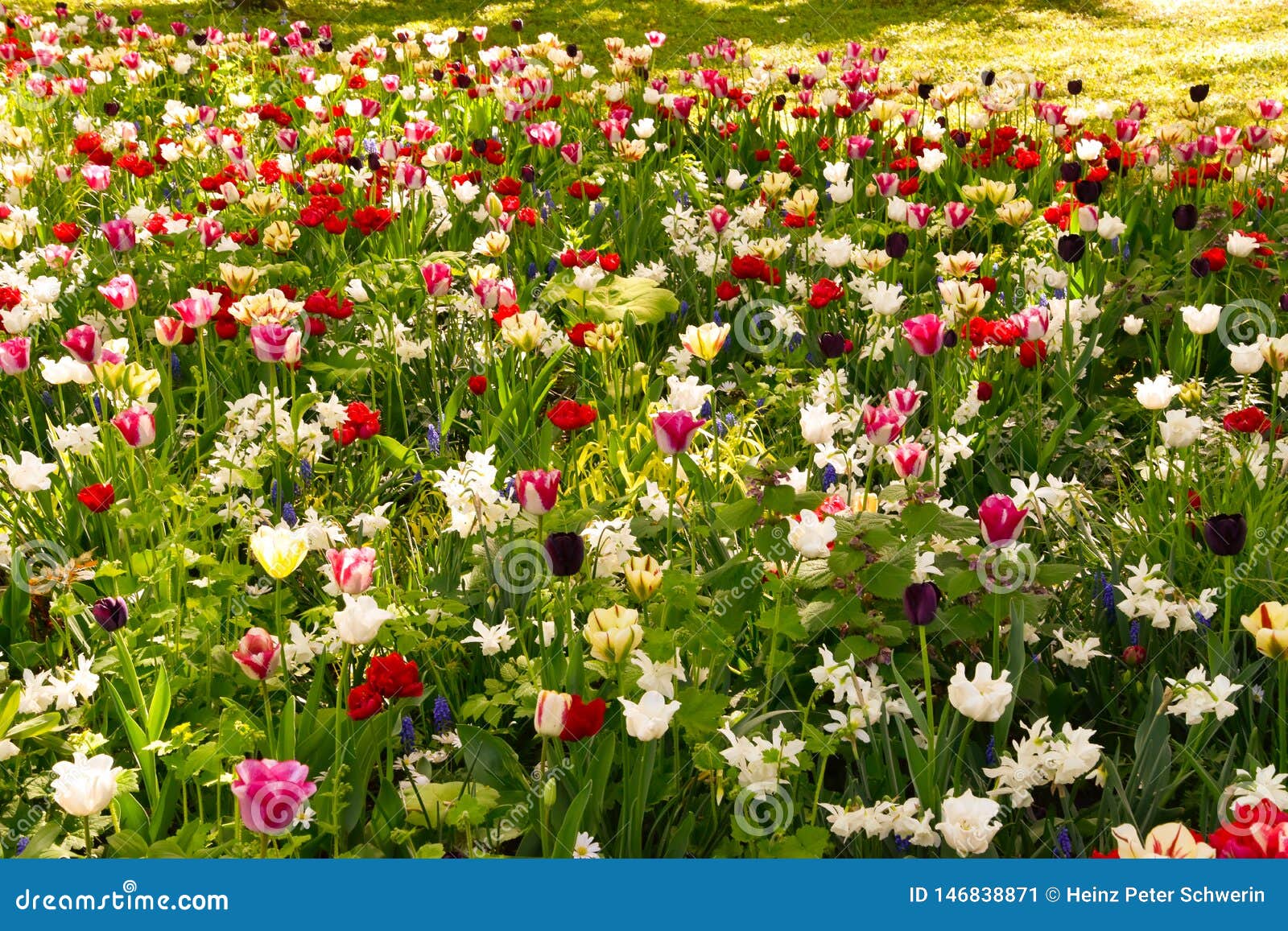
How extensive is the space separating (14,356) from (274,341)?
629 millimetres

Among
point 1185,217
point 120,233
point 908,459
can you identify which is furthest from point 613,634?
point 1185,217

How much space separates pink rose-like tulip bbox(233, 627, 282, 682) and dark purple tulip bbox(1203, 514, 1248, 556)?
1.61 meters

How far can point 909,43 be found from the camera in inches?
404

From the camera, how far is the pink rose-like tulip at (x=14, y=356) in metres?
2.89

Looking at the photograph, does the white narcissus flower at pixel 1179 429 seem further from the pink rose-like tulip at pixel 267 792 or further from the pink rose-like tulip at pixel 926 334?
the pink rose-like tulip at pixel 267 792

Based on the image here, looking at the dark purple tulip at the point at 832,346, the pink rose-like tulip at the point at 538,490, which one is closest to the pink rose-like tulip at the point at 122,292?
the pink rose-like tulip at the point at 538,490

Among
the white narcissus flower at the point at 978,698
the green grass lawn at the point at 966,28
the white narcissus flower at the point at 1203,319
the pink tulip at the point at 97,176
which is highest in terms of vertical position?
the green grass lawn at the point at 966,28

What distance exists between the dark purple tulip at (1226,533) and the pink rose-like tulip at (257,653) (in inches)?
63.4

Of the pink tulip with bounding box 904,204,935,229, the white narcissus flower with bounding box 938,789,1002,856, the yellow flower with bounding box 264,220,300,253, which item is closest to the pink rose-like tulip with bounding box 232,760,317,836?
the white narcissus flower with bounding box 938,789,1002,856

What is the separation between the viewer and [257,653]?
6.60ft

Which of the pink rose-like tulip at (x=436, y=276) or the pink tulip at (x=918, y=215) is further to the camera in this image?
the pink tulip at (x=918, y=215)

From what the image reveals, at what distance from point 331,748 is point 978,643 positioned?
1.29 metres

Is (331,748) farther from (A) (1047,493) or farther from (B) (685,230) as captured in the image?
(B) (685,230)

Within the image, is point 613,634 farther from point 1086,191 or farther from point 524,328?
point 1086,191
